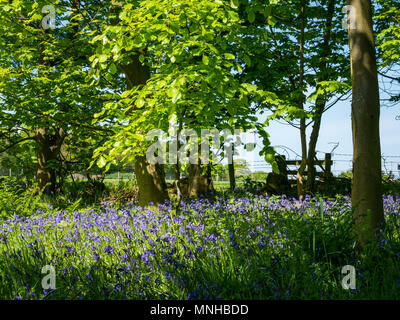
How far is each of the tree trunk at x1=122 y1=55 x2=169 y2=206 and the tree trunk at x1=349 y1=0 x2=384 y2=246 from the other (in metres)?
4.26

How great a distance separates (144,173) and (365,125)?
15.0ft

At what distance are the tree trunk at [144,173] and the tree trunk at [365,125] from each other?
4.26 metres

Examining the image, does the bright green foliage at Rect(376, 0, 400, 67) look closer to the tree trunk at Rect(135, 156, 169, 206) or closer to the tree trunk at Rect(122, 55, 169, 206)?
the tree trunk at Rect(122, 55, 169, 206)

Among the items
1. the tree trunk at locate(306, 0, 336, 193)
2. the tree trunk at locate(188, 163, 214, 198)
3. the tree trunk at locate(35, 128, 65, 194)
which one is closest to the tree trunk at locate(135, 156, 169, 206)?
the tree trunk at locate(188, 163, 214, 198)

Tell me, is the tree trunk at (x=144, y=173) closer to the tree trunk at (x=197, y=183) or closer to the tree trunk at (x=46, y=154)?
the tree trunk at (x=197, y=183)

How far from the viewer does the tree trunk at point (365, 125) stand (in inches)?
135

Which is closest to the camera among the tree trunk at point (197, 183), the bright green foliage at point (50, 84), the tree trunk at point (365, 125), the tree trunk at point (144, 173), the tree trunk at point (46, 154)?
the tree trunk at point (365, 125)

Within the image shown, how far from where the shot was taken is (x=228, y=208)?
5.49 m

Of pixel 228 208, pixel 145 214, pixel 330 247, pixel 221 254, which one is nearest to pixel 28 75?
pixel 145 214

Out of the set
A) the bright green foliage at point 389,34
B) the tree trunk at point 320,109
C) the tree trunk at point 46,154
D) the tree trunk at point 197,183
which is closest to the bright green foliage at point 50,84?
the tree trunk at point 46,154

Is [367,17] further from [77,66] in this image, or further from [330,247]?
[77,66]

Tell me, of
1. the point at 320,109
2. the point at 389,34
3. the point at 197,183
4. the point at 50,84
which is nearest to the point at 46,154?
the point at 50,84

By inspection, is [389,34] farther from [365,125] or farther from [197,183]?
[365,125]
